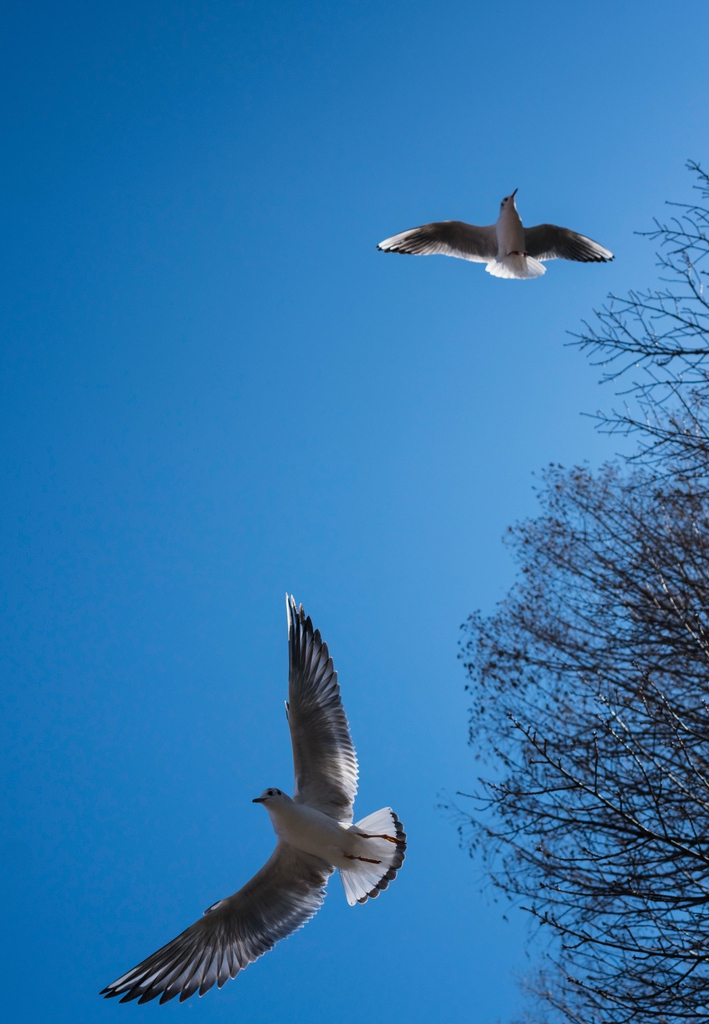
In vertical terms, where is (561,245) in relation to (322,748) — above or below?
above

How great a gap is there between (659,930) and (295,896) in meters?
2.04

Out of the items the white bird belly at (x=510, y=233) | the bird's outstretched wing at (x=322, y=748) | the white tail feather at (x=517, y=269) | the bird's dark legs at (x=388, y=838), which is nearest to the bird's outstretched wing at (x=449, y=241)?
the white bird belly at (x=510, y=233)

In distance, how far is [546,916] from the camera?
11.0 feet

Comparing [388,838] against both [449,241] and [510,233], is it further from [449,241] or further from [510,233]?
[449,241]

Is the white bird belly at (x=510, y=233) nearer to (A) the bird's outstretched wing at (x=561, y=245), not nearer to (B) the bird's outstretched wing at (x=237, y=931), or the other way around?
Result: (A) the bird's outstretched wing at (x=561, y=245)

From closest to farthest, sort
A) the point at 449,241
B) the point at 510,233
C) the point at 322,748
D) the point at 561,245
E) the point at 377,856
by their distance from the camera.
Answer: the point at 377,856
the point at 322,748
the point at 510,233
the point at 449,241
the point at 561,245

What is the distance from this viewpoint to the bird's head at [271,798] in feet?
14.8

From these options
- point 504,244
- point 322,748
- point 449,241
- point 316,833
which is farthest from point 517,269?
point 316,833

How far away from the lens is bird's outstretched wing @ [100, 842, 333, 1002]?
423 centimetres

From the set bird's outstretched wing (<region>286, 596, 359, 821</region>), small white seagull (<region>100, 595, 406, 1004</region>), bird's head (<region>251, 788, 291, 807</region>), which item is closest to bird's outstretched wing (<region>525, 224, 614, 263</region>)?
small white seagull (<region>100, 595, 406, 1004</region>)

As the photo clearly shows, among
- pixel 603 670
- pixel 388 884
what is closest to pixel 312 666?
pixel 388 884

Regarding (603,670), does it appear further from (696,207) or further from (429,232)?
(429,232)

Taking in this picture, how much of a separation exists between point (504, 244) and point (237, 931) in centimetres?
606

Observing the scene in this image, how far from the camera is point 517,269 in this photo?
793cm
